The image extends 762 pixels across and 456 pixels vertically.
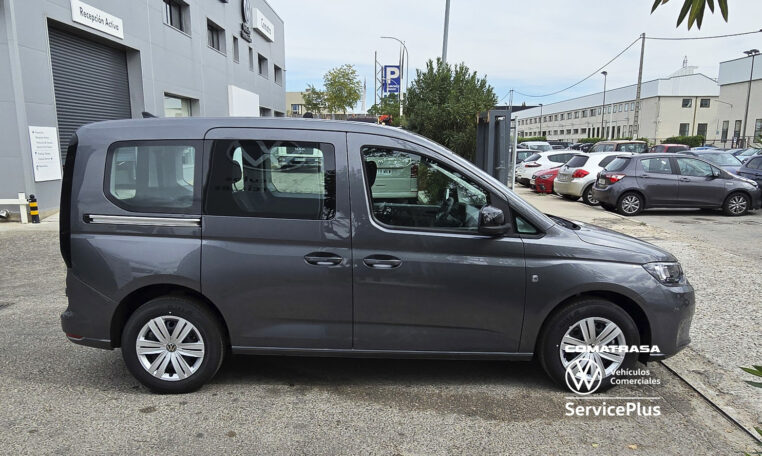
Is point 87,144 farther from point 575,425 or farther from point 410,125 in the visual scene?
point 410,125

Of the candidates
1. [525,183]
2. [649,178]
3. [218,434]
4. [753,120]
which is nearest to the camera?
[218,434]

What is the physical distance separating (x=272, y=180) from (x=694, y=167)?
12827 mm

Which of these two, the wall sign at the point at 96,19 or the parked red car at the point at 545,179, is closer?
the wall sign at the point at 96,19

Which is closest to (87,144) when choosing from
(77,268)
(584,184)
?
(77,268)

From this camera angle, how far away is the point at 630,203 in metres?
12.8

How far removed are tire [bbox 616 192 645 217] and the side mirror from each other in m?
10.8

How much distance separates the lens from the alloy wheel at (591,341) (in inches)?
139

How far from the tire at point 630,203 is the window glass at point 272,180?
1135 centimetres

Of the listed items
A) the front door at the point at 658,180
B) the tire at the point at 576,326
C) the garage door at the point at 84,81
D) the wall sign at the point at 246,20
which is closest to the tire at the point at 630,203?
the front door at the point at 658,180

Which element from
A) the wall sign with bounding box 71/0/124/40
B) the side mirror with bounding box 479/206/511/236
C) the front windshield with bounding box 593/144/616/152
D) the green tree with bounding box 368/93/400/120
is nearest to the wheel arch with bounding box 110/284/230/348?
the side mirror with bounding box 479/206/511/236

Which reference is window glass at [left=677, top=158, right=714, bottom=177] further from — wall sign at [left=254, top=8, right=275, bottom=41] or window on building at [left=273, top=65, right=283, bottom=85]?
window on building at [left=273, top=65, right=283, bottom=85]

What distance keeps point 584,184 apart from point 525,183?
614cm

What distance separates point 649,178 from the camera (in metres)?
12.8

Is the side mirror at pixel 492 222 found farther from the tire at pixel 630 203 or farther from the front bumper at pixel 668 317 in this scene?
the tire at pixel 630 203
